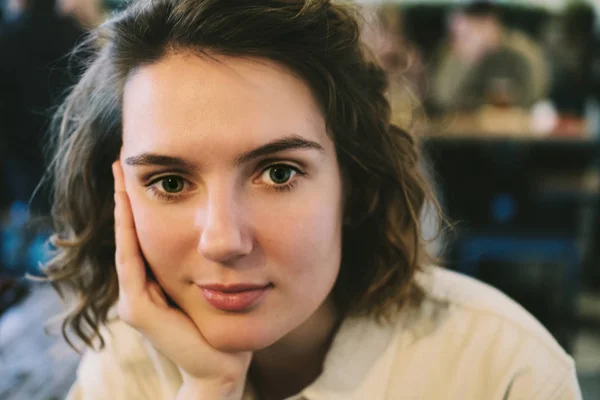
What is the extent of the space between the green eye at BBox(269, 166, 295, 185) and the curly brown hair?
5.0 inches

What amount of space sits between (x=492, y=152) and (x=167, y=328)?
11.7ft

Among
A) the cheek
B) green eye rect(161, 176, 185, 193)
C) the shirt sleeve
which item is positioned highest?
green eye rect(161, 176, 185, 193)

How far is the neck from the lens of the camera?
123 cm

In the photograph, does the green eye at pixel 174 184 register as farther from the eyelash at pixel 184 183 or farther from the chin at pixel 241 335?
the chin at pixel 241 335

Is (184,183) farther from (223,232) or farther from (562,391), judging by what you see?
(562,391)

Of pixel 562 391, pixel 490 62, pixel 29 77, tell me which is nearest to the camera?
pixel 562 391

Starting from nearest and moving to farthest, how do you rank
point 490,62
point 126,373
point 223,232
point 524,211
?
point 223,232 → point 126,373 → point 524,211 → point 490,62

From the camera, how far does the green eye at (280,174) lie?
995mm

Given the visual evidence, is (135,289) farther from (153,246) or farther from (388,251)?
(388,251)

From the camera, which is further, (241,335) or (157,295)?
(157,295)

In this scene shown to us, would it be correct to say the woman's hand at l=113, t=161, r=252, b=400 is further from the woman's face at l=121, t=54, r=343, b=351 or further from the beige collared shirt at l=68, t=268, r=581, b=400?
the beige collared shirt at l=68, t=268, r=581, b=400

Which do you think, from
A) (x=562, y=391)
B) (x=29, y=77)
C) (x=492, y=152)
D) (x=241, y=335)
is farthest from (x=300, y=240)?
(x=492, y=152)

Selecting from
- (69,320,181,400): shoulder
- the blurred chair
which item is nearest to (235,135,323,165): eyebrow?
(69,320,181,400): shoulder

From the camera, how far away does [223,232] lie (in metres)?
0.92
